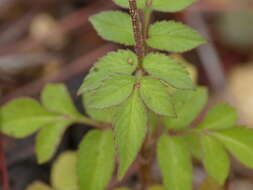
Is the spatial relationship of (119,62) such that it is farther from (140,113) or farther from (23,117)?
(23,117)

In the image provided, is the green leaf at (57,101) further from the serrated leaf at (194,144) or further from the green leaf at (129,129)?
the green leaf at (129,129)

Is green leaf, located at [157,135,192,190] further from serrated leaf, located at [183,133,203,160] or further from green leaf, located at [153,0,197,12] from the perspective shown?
green leaf, located at [153,0,197,12]

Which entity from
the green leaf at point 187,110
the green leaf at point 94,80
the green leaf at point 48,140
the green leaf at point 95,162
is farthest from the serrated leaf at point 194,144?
the green leaf at point 94,80

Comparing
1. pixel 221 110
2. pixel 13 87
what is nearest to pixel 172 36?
pixel 221 110

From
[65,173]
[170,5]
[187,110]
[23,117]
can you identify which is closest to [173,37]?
[170,5]

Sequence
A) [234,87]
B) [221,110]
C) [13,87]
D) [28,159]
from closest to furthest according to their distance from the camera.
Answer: [221,110]
[28,159]
[13,87]
[234,87]

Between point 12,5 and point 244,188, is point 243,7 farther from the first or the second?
point 12,5
